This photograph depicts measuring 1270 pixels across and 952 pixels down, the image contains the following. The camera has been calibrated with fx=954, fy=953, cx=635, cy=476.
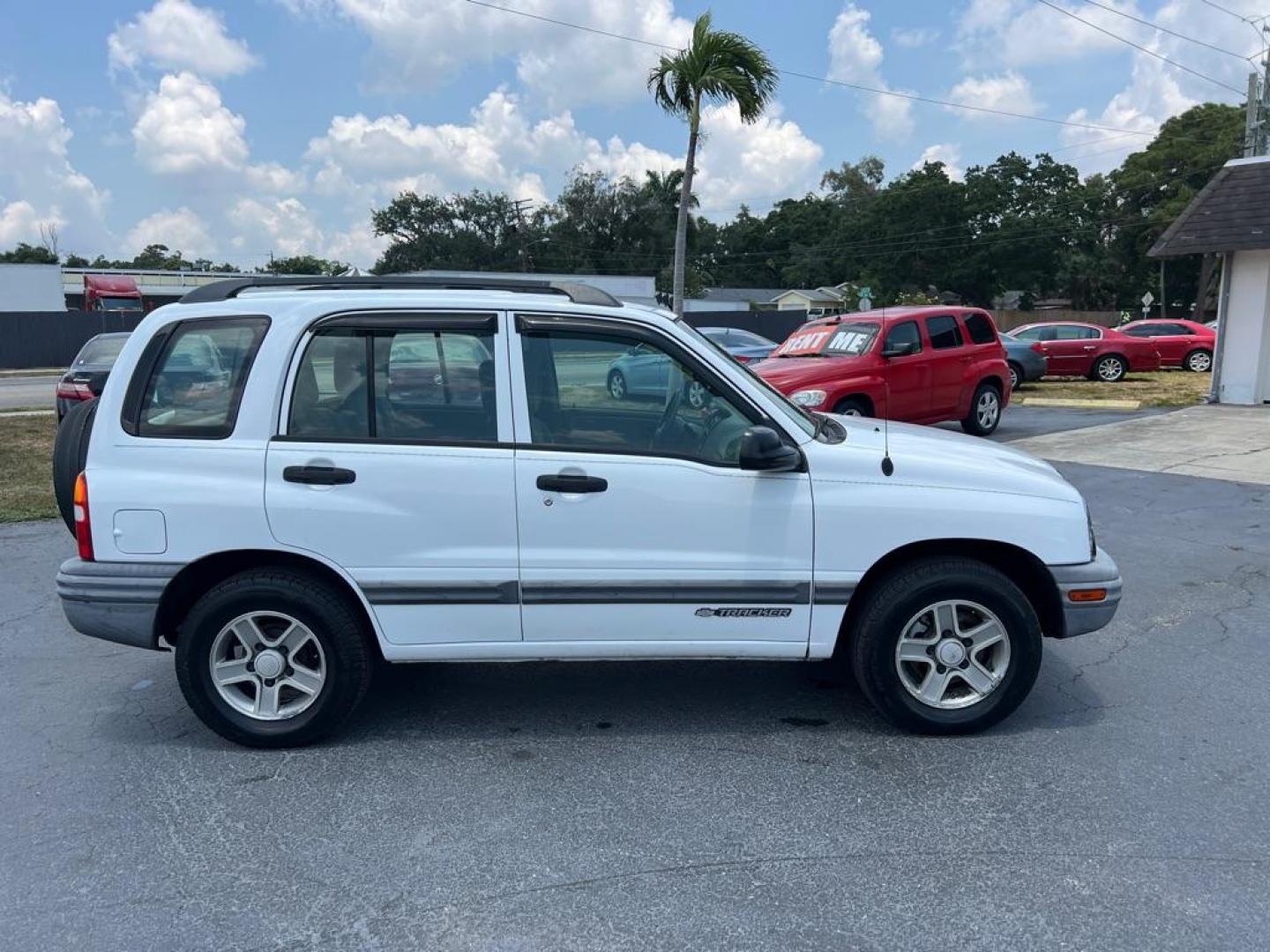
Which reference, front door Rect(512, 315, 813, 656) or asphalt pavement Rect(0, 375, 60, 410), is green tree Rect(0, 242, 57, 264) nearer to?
asphalt pavement Rect(0, 375, 60, 410)

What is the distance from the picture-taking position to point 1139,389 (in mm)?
19906

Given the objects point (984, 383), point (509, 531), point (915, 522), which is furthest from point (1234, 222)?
point (509, 531)

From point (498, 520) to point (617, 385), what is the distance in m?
0.79

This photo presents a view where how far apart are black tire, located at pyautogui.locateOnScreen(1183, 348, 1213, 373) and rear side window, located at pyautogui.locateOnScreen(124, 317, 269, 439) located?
2512 cm

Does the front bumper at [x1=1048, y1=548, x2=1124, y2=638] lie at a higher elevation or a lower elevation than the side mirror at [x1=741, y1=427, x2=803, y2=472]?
lower

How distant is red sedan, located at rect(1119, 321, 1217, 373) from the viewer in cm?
2350

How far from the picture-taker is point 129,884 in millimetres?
3139

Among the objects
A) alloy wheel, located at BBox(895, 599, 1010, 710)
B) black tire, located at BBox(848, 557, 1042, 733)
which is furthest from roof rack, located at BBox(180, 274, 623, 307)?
alloy wheel, located at BBox(895, 599, 1010, 710)

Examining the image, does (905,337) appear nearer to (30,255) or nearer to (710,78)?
(710,78)

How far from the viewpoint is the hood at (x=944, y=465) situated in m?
3.99

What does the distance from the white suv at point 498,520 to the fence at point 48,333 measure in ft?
115

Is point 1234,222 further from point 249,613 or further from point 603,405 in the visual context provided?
point 249,613

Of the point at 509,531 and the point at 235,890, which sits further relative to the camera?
the point at 509,531

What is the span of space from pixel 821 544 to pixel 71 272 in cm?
6688
